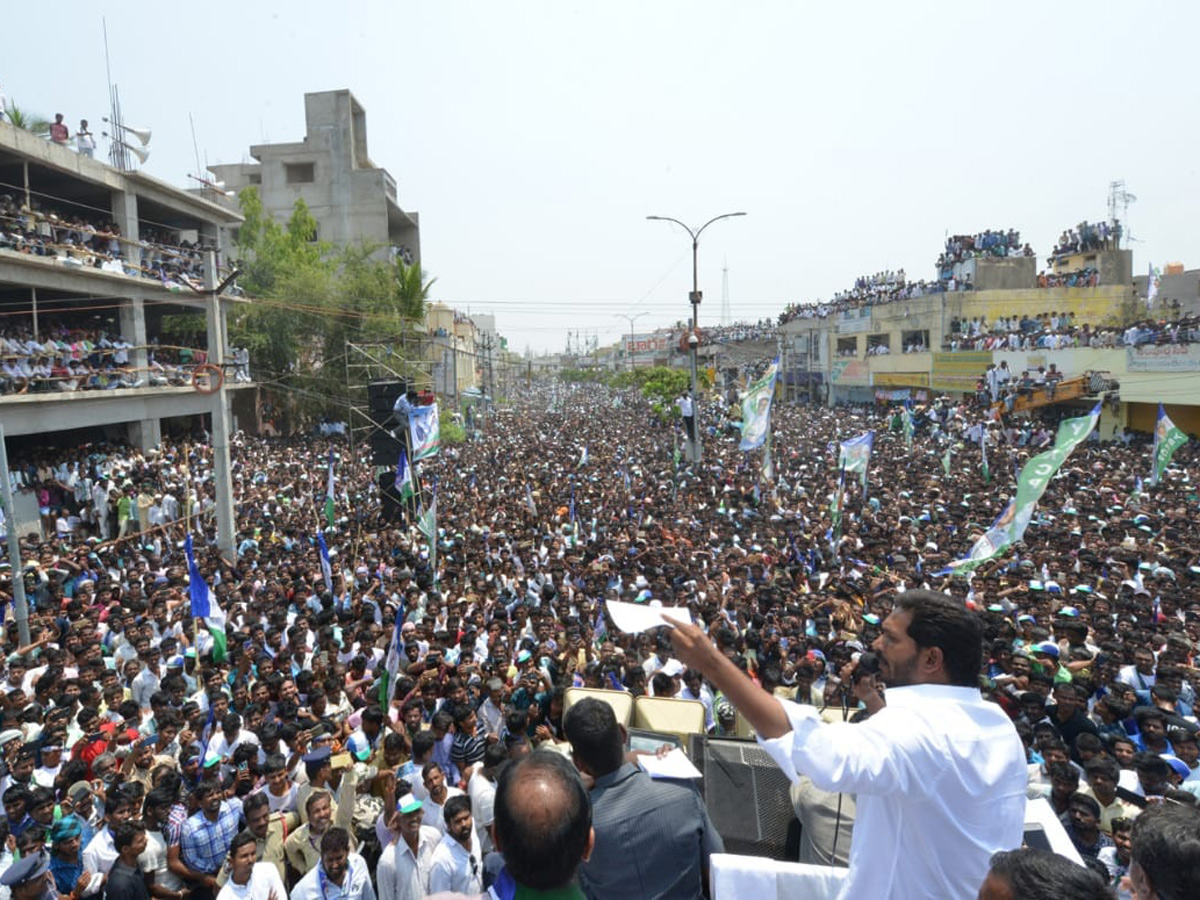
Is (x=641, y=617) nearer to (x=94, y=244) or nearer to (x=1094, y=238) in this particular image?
(x=94, y=244)

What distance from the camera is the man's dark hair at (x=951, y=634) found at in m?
1.98

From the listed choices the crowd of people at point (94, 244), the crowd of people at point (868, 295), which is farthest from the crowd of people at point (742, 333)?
the crowd of people at point (94, 244)

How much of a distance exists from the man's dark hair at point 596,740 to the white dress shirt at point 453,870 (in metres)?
1.63

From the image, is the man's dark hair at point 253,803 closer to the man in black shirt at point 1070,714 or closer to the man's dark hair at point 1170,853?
the man's dark hair at point 1170,853

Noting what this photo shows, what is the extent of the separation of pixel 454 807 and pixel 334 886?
63 centimetres

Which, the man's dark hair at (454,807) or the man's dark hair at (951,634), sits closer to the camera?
the man's dark hair at (951,634)

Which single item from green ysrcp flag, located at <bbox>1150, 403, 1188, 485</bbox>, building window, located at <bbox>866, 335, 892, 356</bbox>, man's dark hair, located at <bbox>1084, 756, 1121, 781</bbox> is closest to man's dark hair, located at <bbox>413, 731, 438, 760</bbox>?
man's dark hair, located at <bbox>1084, 756, 1121, 781</bbox>

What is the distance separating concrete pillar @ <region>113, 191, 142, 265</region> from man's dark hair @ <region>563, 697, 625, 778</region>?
23.9 metres

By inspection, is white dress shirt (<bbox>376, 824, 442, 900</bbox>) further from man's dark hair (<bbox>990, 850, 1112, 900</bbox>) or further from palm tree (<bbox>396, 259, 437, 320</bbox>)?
palm tree (<bbox>396, 259, 437, 320</bbox>)

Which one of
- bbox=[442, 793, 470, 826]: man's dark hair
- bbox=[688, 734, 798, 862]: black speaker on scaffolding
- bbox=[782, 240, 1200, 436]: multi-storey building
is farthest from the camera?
bbox=[782, 240, 1200, 436]: multi-storey building

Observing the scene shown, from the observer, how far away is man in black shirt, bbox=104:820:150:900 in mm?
3904

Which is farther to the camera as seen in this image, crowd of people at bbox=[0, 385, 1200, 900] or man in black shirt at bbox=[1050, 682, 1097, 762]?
man in black shirt at bbox=[1050, 682, 1097, 762]

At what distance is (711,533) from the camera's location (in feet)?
44.8

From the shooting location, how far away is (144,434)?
851 inches
